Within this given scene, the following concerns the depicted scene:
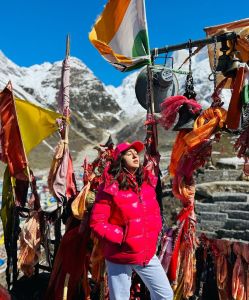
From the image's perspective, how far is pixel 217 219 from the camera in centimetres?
1173

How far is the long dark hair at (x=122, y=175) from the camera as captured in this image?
3.56 metres

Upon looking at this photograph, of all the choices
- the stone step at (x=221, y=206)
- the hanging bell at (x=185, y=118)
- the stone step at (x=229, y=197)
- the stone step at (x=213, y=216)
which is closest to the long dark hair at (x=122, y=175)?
the hanging bell at (x=185, y=118)

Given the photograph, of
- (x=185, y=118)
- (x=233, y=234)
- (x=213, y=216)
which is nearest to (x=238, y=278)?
(x=185, y=118)

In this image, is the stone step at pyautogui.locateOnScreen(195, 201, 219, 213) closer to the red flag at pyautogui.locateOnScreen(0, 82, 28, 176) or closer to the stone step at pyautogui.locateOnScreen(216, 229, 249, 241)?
the stone step at pyautogui.locateOnScreen(216, 229, 249, 241)

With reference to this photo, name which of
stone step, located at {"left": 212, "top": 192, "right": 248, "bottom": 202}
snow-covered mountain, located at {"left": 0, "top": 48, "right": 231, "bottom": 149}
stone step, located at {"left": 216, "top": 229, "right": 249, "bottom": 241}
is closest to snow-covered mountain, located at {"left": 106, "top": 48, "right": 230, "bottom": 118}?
snow-covered mountain, located at {"left": 0, "top": 48, "right": 231, "bottom": 149}

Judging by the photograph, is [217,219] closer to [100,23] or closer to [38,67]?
[100,23]

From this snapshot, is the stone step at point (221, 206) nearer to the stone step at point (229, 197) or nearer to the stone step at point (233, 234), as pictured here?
the stone step at point (229, 197)

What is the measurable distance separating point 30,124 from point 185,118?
2.09m

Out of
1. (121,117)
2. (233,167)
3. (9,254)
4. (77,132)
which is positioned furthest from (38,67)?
(9,254)

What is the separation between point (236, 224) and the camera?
11.0 metres

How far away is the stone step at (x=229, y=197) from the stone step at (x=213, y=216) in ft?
4.06

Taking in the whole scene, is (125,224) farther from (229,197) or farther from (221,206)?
(229,197)

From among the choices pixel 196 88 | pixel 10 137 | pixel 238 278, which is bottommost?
pixel 238 278

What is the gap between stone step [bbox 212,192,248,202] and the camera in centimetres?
1273
